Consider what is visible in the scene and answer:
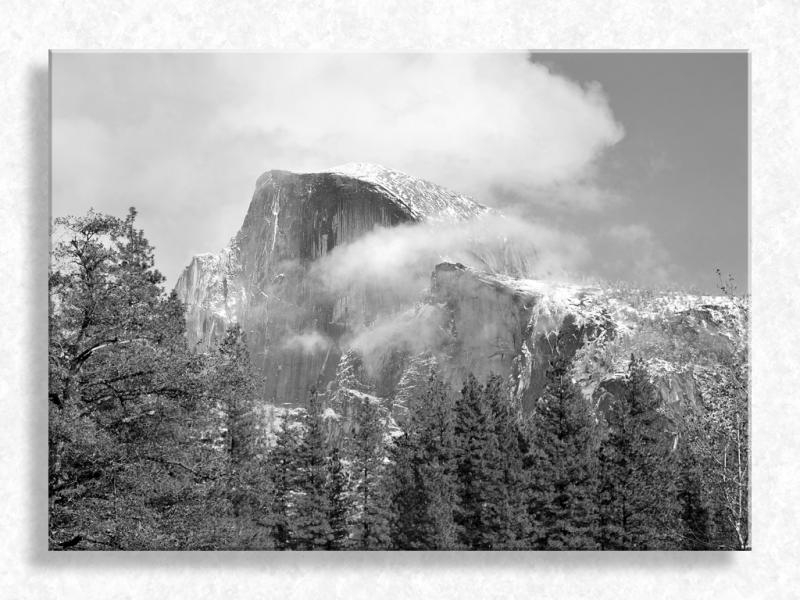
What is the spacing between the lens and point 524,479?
24.1ft

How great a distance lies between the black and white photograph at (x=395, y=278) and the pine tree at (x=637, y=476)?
32 mm

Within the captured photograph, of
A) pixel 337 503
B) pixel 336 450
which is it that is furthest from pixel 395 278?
pixel 337 503

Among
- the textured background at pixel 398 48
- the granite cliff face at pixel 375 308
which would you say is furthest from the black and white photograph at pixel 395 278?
the textured background at pixel 398 48

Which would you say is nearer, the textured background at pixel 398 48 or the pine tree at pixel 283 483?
the textured background at pixel 398 48

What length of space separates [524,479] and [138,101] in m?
4.66

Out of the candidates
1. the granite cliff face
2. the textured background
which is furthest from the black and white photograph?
the textured background

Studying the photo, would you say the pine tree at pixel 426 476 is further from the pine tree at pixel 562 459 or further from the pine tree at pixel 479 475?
the pine tree at pixel 562 459

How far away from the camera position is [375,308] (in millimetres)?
6738

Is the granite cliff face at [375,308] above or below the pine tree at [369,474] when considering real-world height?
above

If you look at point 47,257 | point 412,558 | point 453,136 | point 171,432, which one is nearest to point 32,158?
point 47,257

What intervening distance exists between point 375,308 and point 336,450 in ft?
4.90


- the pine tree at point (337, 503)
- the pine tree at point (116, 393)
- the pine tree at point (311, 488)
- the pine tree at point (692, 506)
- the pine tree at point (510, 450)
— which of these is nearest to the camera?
the pine tree at point (692, 506)

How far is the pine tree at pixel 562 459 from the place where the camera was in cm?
653

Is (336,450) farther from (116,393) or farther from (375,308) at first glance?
(116,393)
